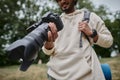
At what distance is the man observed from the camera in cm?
200

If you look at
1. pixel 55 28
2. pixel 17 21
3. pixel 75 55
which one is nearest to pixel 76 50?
pixel 75 55

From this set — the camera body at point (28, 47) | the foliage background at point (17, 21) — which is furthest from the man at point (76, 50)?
the foliage background at point (17, 21)

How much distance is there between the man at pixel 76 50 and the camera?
78.9 inches

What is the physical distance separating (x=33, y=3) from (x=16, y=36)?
3891mm

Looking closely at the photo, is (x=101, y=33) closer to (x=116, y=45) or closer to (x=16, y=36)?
(x=16, y=36)

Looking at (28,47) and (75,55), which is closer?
(28,47)

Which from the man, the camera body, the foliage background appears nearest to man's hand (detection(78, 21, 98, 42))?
the man

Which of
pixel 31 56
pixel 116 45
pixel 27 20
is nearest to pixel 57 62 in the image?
pixel 31 56

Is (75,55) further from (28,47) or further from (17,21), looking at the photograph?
(17,21)

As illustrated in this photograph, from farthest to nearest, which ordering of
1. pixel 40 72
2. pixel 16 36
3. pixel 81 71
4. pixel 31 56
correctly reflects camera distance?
pixel 16 36
pixel 40 72
pixel 81 71
pixel 31 56

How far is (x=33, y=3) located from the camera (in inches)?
953

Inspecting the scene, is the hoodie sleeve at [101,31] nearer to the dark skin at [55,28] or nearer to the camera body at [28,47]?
the dark skin at [55,28]

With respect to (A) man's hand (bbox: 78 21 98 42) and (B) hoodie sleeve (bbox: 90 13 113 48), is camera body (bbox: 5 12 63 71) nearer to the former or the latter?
(A) man's hand (bbox: 78 21 98 42)

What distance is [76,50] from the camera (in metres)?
2.04
